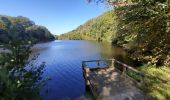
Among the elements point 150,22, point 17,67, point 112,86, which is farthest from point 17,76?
point 112,86

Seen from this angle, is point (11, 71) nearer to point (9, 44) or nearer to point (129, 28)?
point (9, 44)

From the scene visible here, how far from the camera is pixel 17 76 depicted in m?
4.36

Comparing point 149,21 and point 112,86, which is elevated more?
point 149,21

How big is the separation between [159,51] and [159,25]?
72.7 inches

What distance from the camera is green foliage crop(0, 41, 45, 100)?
3674mm

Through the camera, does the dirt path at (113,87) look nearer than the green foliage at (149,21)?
No

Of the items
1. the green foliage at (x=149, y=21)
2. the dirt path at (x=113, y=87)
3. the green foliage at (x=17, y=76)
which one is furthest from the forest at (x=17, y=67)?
the green foliage at (x=149, y=21)

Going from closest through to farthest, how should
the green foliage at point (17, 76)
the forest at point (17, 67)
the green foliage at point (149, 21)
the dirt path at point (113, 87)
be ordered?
the green foliage at point (17, 76) < the forest at point (17, 67) < the green foliage at point (149, 21) < the dirt path at point (113, 87)

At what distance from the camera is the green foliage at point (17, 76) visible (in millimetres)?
3674

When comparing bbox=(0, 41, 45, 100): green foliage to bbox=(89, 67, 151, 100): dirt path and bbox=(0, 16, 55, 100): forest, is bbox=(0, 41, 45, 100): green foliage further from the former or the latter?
bbox=(89, 67, 151, 100): dirt path

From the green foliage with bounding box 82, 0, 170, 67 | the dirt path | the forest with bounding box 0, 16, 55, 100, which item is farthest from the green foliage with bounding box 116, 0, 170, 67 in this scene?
the forest with bounding box 0, 16, 55, 100

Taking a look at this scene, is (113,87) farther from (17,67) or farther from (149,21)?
(17,67)

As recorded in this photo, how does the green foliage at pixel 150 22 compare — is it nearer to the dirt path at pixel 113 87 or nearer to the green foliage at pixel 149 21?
the green foliage at pixel 149 21

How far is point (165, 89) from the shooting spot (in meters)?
10.2
